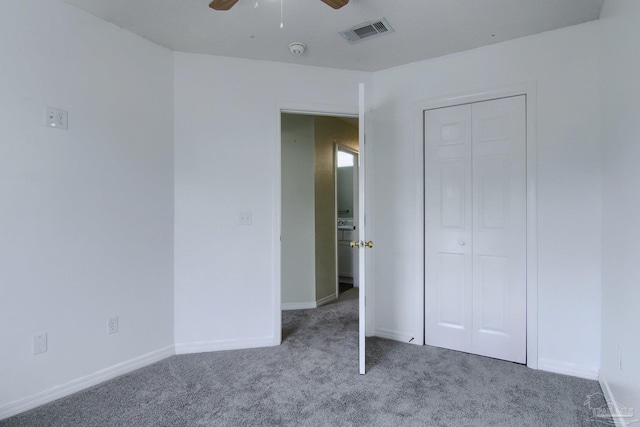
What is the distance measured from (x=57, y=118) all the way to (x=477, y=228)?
9.91ft

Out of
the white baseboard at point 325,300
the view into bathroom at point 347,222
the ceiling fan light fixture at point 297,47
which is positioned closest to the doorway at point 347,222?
the view into bathroom at point 347,222

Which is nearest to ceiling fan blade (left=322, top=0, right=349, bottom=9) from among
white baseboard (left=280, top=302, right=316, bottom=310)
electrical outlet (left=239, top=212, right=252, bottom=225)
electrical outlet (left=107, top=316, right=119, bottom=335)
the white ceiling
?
the white ceiling

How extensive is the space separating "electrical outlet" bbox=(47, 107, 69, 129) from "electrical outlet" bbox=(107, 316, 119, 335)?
4.31 ft

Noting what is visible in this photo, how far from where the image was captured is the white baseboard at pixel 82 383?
1887 mm

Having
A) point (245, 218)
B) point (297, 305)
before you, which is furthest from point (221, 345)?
point (297, 305)

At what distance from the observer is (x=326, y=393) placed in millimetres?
2102

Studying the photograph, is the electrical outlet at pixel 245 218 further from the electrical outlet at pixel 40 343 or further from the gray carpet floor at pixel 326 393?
the electrical outlet at pixel 40 343

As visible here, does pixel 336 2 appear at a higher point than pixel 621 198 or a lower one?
higher

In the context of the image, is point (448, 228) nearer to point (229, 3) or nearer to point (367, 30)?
point (367, 30)

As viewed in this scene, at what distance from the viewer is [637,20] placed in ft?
4.90

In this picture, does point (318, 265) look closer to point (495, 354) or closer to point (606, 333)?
point (495, 354)

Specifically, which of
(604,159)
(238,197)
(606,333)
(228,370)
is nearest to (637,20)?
(604,159)

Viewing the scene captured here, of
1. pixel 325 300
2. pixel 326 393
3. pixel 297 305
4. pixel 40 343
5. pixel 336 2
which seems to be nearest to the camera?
pixel 336 2

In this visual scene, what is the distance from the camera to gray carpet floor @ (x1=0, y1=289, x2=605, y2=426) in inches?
72.4
